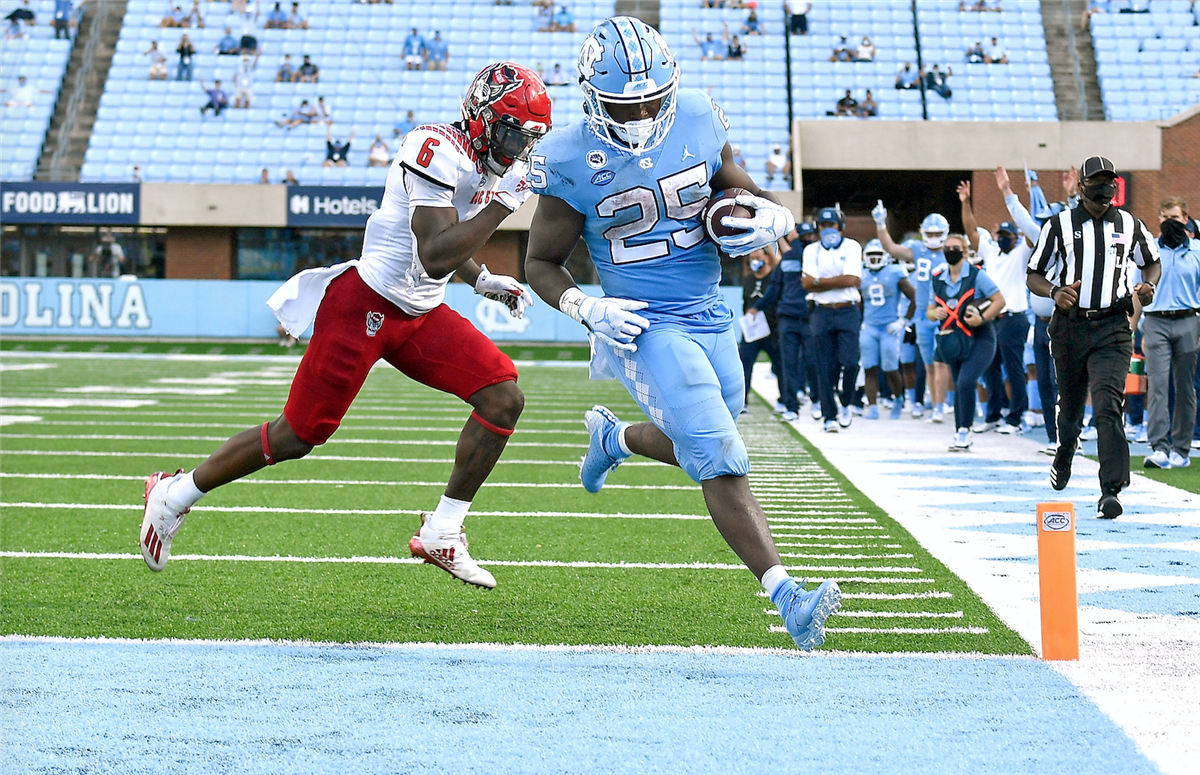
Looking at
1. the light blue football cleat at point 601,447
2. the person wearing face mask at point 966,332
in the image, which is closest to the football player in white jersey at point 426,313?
the light blue football cleat at point 601,447

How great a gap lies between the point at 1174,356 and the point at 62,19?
29.3m

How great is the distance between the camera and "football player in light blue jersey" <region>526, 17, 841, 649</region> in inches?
143

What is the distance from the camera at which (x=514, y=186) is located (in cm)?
410

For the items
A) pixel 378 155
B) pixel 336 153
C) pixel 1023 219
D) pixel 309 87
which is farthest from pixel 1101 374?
pixel 309 87

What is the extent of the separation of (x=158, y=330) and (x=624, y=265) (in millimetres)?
23780

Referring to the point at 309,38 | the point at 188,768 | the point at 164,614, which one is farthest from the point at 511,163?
the point at 309,38

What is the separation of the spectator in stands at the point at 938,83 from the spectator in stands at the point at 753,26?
433 cm

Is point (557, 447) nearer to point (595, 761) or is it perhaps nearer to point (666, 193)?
point (666, 193)

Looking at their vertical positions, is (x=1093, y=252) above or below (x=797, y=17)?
below

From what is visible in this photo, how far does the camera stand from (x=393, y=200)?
4383 millimetres

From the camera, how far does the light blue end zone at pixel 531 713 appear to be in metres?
2.78

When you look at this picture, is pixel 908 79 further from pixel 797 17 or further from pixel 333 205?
pixel 333 205

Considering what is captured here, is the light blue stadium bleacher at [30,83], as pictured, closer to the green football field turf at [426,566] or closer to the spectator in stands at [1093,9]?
A: the green football field turf at [426,566]

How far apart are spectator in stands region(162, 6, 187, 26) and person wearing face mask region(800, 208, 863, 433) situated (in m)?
24.5
